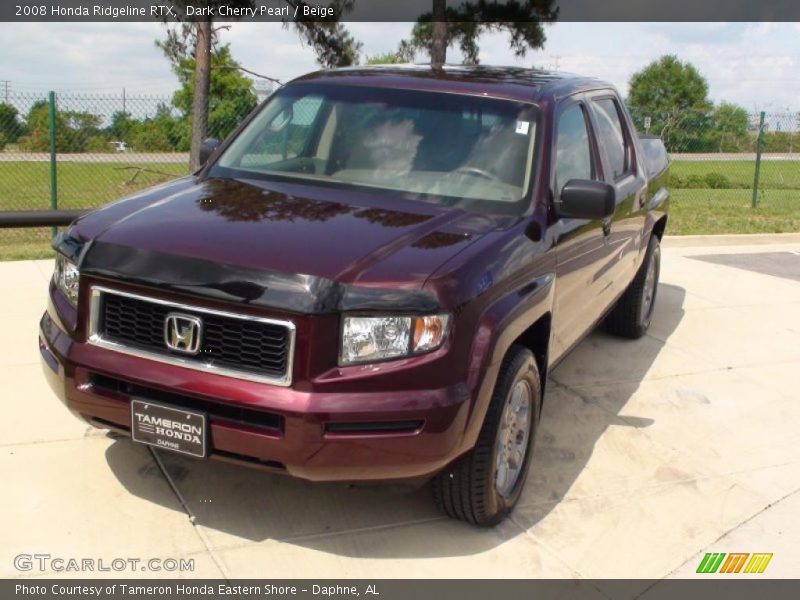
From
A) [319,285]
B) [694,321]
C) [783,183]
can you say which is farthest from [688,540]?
[783,183]

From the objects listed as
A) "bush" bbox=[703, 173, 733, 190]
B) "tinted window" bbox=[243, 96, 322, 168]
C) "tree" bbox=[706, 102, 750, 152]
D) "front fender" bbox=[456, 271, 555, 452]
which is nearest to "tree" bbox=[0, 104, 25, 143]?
"tinted window" bbox=[243, 96, 322, 168]

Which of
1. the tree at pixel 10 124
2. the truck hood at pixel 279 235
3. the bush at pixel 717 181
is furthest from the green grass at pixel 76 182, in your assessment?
the bush at pixel 717 181

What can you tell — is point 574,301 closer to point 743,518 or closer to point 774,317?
point 743,518

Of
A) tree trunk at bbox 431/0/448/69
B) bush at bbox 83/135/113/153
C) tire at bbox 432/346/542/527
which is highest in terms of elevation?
tree trunk at bbox 431/0/448/69

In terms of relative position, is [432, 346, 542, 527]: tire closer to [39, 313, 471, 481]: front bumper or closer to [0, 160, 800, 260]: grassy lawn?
[39, 313, 471, 481]: front bumper

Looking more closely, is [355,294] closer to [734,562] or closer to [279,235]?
[279,235]

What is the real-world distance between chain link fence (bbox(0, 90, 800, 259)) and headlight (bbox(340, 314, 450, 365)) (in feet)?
22.0

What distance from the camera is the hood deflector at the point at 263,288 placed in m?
3.33

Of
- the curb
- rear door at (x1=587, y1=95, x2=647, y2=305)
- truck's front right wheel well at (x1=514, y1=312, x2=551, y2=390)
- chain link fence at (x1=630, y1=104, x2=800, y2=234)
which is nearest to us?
truck's front right wheel well at (x1=514, y1=312, x2=551, y2=390)

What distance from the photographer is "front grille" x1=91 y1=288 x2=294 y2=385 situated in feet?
11.1

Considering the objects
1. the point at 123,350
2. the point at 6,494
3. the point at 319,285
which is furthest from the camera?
the point at 6,494

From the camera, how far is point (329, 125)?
4902 millimetres

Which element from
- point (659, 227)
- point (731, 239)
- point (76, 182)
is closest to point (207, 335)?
point (659, 227)

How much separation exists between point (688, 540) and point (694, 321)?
4107 mm
